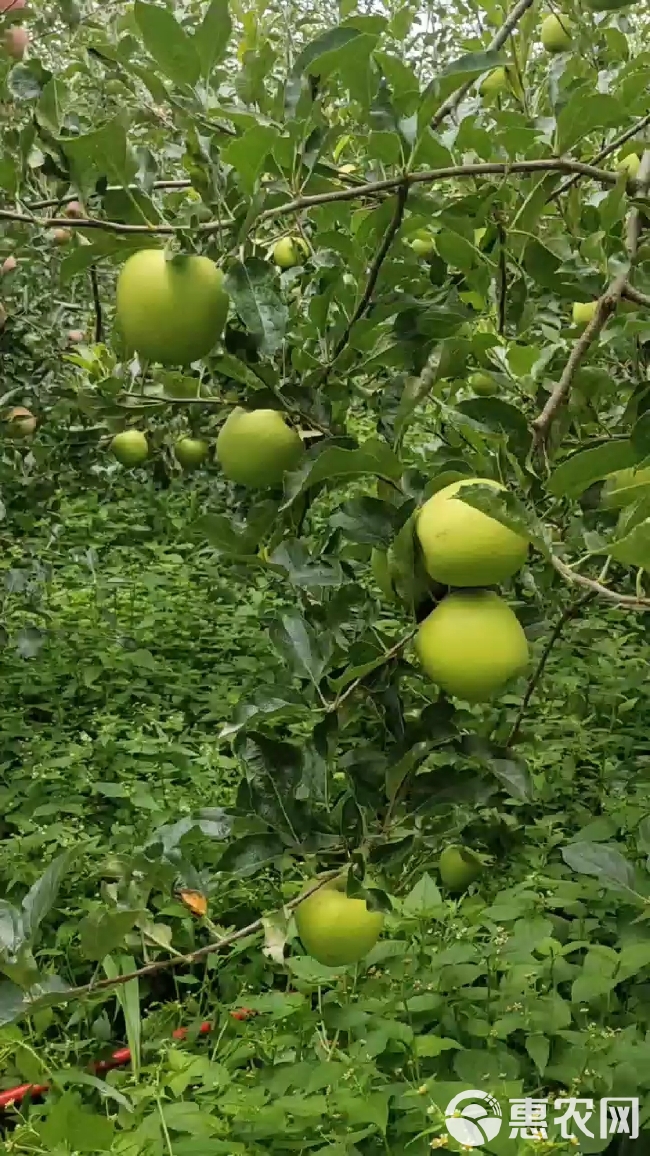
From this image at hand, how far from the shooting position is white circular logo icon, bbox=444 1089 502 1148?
4.81 ft

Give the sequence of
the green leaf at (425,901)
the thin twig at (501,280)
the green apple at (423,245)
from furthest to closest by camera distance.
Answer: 1. the green leaf at (425,901)
2. the green apple at (423,245)
3. the thin twig at (501,280)

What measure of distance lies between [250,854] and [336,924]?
0.38ft

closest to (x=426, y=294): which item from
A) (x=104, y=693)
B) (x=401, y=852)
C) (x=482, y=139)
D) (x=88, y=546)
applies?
(x=482, y=139)

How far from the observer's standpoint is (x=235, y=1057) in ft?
6.07

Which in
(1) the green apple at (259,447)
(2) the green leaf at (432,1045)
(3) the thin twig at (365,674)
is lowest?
(2) the green leaf at (432,1045)

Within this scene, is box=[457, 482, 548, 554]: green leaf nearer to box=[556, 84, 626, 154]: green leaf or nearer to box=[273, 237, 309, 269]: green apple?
box=[556, 84, 626, 154]: green leaf

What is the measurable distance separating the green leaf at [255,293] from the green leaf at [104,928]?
1.69ft

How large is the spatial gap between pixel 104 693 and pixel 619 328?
7.81ft

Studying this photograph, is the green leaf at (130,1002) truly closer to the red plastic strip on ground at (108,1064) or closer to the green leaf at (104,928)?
the red plastic strip on ground at (108,1064)

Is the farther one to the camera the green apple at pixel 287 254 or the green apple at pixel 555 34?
the green apple at pixel 555 34

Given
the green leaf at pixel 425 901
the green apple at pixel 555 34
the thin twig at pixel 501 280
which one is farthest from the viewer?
the green apple at pixel 555 34

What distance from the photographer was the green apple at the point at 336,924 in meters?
1.12

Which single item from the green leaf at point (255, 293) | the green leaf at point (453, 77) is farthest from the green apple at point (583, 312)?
the green leaf at point (255, 293)

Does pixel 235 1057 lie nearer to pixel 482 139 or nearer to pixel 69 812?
pixel 69 812
